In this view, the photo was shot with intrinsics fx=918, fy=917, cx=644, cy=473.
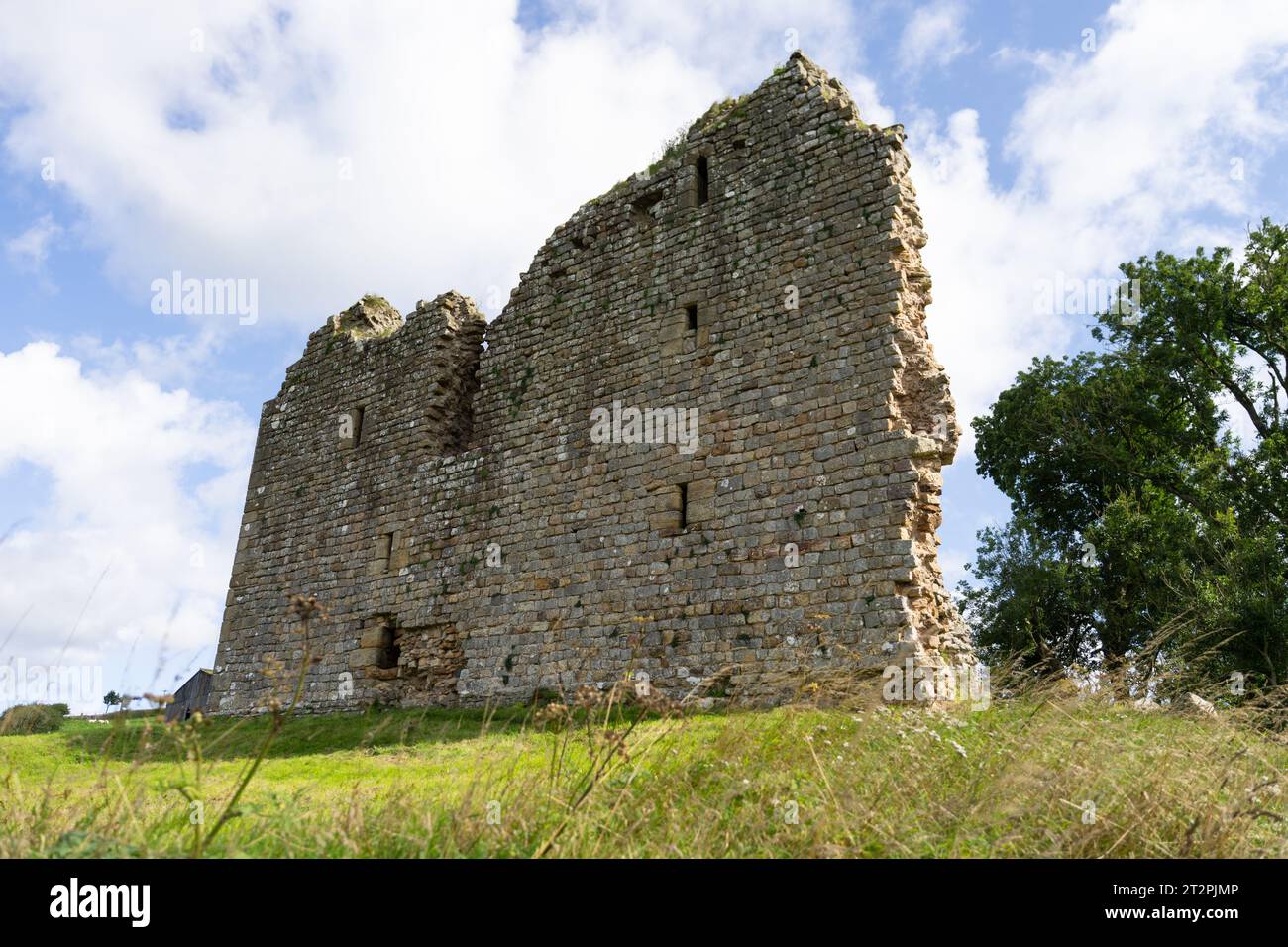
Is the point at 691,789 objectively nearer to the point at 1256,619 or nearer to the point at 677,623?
the point at 677,623

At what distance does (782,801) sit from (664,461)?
627 cm

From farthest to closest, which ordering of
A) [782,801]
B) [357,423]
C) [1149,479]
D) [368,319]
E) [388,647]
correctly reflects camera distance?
[1149,479], [368,319], [357,423], [388,647], [782,801]

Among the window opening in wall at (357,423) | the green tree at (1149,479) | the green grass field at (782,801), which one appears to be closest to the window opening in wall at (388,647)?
the window opening in wall at (357,423)

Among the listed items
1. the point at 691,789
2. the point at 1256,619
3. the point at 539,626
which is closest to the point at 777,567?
the point at 539,626

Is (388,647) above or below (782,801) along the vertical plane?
above

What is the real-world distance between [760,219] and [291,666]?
9316 millimetres

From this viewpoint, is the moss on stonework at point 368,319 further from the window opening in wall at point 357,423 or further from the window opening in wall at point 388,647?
the window opening in wall at point 388,647

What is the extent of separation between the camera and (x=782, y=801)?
186 inches

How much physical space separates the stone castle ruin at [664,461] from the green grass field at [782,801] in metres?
2.87

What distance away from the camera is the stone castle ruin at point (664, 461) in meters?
9.23

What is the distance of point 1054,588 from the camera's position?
19.0m

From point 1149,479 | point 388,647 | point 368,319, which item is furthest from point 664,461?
point 1149,479

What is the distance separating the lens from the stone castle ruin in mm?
9227

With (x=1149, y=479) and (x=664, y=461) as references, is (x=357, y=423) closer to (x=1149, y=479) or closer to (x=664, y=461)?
(x=664, y=461)
